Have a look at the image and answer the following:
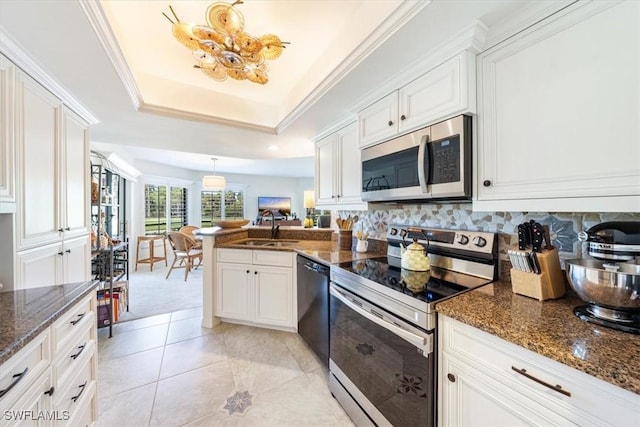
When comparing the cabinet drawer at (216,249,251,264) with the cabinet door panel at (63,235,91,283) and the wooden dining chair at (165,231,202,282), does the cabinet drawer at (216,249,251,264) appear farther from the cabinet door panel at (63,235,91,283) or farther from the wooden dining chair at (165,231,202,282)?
the wooden dining chair at (165,231,202,282)

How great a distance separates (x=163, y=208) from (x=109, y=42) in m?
5.51

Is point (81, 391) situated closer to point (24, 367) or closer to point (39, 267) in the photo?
point (24, 367)

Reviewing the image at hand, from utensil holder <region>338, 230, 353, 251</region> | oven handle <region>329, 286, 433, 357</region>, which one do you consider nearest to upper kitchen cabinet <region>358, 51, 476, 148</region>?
utensil holder <region>338, 230, 353, 251</region>

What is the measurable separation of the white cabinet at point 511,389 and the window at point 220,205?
6.80m

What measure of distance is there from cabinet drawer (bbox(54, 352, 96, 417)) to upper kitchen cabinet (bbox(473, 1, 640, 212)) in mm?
2131

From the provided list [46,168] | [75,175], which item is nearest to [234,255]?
[75,175]

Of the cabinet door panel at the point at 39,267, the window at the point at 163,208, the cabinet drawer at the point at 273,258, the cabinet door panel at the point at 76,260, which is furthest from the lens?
the window at the point at 163,208

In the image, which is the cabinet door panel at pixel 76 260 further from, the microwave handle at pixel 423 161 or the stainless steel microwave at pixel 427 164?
the microwave handle at pixel 423 161

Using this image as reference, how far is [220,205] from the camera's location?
24.7 ft

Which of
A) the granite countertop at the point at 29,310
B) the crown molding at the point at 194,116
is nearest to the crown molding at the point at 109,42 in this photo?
the crown molding at the point at 194,116

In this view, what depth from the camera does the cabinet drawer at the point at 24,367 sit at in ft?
2.56

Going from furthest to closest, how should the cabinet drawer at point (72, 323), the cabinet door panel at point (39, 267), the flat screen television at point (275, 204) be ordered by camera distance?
the flat screen television at point (275, 204)
the cabinet door panel at point (39, 267)
the cabinet drawer at point (72, 323)

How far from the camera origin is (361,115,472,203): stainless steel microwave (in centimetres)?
129

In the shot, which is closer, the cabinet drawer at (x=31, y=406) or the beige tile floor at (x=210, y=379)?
the cabinet drawer at (x=31, y=406)
